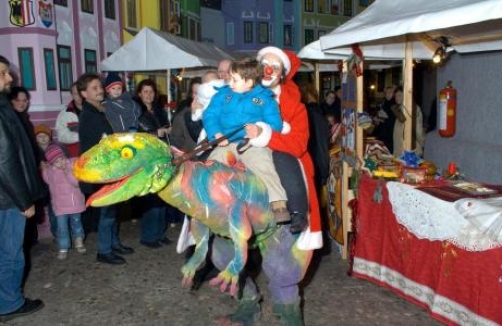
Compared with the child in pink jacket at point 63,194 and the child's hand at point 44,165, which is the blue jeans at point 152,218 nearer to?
the child in pink jacket at point 63,194

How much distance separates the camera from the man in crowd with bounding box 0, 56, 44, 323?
11.1 ft

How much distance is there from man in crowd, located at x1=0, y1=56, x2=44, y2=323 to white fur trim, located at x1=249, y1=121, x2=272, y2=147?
2.01 metres

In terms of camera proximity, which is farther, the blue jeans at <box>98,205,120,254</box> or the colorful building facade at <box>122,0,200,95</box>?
the colorful building facade at <box>122,0,200,95</box>

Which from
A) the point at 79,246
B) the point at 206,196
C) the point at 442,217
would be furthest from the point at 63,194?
the point at 442,217

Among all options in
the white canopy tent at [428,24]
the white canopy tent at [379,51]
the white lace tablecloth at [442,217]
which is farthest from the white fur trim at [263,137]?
the white canopy tent at [379,51]

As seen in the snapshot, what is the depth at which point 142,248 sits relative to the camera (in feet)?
17.4

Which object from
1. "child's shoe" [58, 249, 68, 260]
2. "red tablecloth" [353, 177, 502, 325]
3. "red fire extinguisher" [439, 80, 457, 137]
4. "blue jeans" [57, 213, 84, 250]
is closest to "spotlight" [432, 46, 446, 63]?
"red fire extinguisher" [439, 80, 457, 137]

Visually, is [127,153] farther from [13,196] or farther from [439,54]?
[439,54]

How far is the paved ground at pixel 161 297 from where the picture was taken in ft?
11.8

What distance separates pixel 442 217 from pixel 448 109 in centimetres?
314

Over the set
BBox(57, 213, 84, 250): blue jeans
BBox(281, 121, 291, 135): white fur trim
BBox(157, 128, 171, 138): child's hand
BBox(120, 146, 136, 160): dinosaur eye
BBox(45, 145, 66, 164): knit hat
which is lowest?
BBox(57, 213, 84, 250): blue jeans

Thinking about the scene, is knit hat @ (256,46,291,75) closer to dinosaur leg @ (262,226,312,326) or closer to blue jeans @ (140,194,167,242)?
dinosaur leg @ (262,226,312,326)

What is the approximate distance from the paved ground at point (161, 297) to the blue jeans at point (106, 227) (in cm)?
19

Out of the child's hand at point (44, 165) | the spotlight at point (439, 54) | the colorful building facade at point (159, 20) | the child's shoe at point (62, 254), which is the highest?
the colorful building facade at point (159, 20)
